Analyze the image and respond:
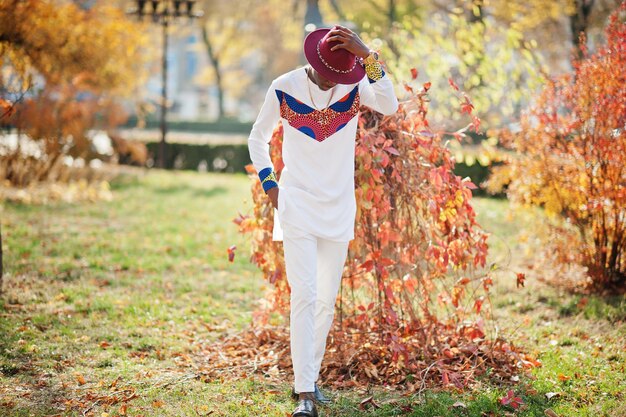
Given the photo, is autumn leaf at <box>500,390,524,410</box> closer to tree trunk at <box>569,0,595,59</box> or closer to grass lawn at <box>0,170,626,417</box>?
grass lawn at <box>0,170,626,417</box>

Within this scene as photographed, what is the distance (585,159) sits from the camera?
6.36 m

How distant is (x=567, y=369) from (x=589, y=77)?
9.01 feet

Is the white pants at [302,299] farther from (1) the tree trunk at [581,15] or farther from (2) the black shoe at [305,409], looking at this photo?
(1) the tree trunk at [581,15]

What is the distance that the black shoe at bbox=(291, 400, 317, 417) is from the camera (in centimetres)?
390

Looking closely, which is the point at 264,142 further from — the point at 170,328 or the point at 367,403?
the point at 170,328

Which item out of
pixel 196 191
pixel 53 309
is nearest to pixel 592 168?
pixel 53 309

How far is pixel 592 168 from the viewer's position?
634 centimetres

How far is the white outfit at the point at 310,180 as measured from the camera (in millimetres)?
4012

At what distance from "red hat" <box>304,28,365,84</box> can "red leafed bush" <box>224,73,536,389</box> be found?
0.82m

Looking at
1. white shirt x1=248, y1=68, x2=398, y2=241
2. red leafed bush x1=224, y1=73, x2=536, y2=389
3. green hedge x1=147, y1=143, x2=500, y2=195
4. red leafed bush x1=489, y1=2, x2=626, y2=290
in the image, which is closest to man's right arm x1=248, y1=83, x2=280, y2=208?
white shirt x1=248, y1=68, x2=398, y2=241

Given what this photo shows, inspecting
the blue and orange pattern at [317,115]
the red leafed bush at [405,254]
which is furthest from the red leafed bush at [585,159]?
the blue and orange pattern at [317,115]

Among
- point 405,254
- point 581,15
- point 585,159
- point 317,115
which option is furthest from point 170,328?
point 581,15

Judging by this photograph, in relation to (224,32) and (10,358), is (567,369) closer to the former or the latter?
(10,358)

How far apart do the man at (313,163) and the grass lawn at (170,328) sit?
2.15 feet
